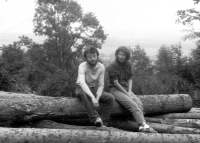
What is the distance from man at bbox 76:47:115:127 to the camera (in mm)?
5152

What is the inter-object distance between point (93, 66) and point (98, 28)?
1027 inches

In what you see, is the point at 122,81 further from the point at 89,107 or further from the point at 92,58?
the point at 89,107

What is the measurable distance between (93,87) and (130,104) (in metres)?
0.82

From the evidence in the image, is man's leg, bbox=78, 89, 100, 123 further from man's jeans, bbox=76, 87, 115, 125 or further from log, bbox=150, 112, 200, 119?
log, bbox=150, 112, 200, 119

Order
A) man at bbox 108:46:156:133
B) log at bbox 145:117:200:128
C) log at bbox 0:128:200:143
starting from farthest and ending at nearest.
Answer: log at bbox 145:117:200:128 < man at bbox 108:46:156:133 < log at bbox 0:128:200:143

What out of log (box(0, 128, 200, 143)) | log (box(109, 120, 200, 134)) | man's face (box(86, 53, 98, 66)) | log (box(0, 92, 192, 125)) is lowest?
log (box(109, 120, 200, 134))

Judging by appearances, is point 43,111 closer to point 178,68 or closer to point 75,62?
point 178,68

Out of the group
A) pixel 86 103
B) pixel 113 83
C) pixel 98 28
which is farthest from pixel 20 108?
pixel 98 28

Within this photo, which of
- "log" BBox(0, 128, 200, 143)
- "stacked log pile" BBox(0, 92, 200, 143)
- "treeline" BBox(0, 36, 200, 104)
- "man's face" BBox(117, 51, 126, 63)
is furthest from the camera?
"treeline" BBox(0, 36, 200, 104)

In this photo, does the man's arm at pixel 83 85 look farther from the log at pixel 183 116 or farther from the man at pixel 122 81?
the log at pixel 183 116

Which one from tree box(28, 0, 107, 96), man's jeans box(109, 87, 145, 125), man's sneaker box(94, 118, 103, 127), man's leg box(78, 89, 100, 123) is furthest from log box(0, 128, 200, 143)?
tree box(28, 0, 107, 96)

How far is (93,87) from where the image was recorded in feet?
18.3

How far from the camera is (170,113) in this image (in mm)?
6750

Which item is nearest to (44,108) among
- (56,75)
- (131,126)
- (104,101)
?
(104,101)
